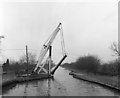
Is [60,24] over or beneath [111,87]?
over

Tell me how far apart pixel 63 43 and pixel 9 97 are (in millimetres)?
30543

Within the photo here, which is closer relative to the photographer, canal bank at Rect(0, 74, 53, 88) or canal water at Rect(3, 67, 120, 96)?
canal water at Rect(3, 67, 120, 96)

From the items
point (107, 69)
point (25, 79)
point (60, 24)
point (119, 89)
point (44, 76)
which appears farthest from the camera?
point (107, 69)

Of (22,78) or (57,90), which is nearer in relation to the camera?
(57,90)

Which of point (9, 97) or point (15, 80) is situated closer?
point (9, 97)

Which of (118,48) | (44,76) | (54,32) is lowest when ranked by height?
(44,76)

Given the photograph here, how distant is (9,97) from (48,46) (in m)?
27.9

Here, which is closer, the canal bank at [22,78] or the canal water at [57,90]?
the canal water at [57,90]

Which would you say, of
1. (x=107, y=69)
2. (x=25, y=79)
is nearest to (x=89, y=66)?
(x=107, y=69)

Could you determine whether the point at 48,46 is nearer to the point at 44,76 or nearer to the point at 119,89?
the point at 44,76

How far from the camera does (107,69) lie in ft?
165

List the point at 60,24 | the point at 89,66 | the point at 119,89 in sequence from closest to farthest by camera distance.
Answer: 1. the point at 119,89
2. the point at 60,24
3. the point at 89,66

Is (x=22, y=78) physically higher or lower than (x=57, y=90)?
higher

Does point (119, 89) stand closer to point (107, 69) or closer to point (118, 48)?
point (118, 48)
